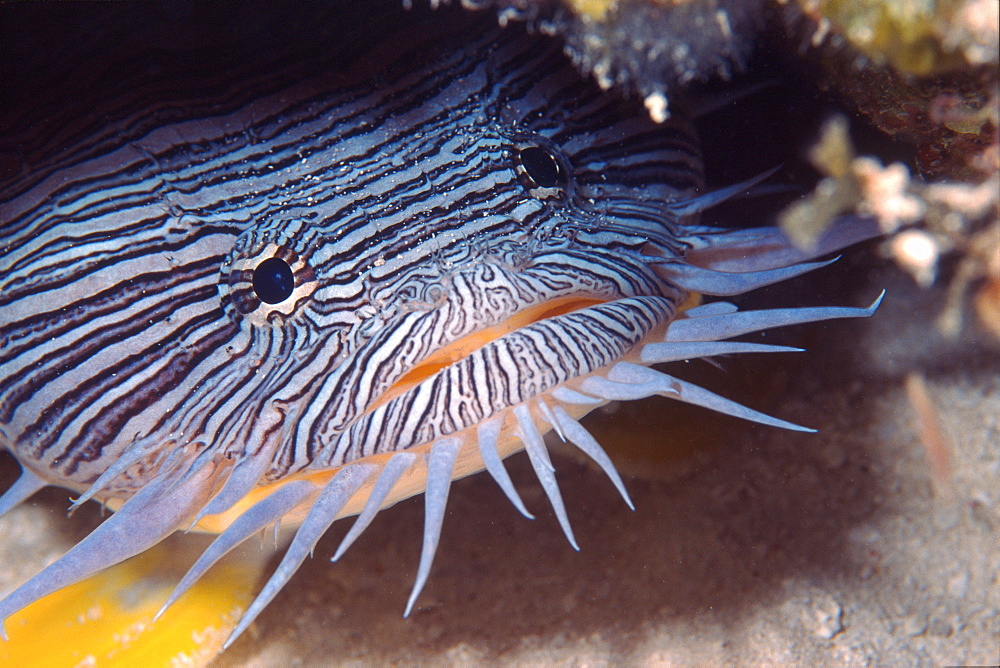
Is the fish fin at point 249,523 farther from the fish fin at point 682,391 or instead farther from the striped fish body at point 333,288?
the fish fin at point 682,391

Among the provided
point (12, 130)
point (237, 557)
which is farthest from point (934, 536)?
point (12, 130)

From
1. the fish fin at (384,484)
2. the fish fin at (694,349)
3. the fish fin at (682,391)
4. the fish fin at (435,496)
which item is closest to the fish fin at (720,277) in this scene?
the fish fin at (694,349)

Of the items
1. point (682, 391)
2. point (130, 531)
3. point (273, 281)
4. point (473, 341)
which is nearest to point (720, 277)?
point (682, 391)

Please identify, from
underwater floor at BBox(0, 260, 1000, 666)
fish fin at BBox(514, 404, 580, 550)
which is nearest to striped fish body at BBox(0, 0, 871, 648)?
fish fin at BBox(514, 404, 580, 550)

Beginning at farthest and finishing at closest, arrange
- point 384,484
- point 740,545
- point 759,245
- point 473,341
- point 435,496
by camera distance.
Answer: point 740,545
point 759,245
point 473,341
point 384,484
point 435,496

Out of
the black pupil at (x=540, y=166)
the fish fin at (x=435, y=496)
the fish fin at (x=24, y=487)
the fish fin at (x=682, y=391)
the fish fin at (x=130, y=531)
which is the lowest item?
the fish fin at (x=682, y=391)

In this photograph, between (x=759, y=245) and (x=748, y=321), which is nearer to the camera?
(x=748, y=321)

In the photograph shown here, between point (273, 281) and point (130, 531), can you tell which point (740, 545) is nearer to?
Answer: point (273, 281)

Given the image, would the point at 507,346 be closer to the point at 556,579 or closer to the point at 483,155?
the point at 483,155
